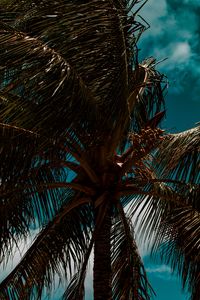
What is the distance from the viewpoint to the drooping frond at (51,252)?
324 inches

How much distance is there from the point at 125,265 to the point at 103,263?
3.16 feet

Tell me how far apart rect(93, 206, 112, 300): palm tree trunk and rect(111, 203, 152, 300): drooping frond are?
0.46 m

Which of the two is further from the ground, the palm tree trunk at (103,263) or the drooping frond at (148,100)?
the drooping frond at (148,100)

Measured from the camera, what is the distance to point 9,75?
22.3ft

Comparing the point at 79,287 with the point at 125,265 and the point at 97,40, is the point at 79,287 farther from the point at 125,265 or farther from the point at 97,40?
the point at 97,40

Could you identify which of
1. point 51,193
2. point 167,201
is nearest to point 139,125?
point 167,201

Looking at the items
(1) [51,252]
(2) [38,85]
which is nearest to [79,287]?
(1) [51,252]

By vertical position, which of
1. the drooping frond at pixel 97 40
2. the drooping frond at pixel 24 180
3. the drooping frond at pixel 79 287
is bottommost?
the drooping frond at pixel 79 287

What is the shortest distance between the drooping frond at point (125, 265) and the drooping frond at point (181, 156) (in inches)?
40.6

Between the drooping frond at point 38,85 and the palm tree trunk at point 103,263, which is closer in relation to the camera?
the drooping frond at point 38,85

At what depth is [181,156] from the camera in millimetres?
7527

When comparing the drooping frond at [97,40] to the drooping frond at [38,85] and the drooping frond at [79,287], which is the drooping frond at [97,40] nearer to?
Result: the drooping frond at [38,85]

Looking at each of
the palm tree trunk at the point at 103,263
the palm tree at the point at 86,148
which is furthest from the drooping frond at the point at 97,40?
the palm tree trunk at the point at 103,263

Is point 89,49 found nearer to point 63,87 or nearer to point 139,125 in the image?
point 63,87
